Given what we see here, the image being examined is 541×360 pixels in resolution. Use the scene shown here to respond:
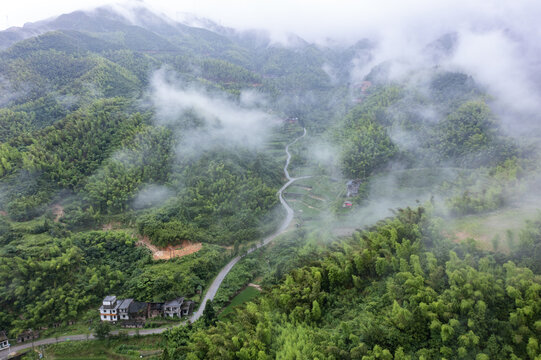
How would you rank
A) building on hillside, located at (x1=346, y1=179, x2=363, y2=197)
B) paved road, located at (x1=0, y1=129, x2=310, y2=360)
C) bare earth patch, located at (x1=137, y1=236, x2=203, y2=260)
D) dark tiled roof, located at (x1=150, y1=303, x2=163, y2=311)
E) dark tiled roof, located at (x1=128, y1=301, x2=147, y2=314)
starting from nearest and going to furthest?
paved road, located at (x1=0, y1=129, x2=310, y2=360), dark tiled roof, located at (x1=128, y1=301, x2=147, y2=314), dark tiled roof, located at (x1=150, y1=303, x2=163, y2=311), bare earth patch, located at (x1=137, y1=236, x2=203, y2=260), building on hillside, located at (x1=346, y1=179, x2=363, y2=197)

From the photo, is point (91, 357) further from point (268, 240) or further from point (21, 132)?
point (21, 132)

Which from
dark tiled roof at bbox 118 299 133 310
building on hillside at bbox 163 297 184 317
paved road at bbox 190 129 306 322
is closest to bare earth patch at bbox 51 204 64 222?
dark tiled roof at bbox 118 299 133 310

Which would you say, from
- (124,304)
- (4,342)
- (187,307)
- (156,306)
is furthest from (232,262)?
(4,342)

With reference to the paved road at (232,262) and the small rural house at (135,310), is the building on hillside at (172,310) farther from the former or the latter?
the paved road at (232,262)

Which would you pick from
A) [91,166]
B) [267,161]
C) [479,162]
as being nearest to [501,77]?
[479,162]

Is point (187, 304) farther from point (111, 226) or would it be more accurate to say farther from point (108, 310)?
point (111, 226)

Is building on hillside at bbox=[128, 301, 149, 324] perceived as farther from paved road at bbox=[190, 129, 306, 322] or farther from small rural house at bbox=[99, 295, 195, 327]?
paved road at bbox=[190, 129, 306, 322]
